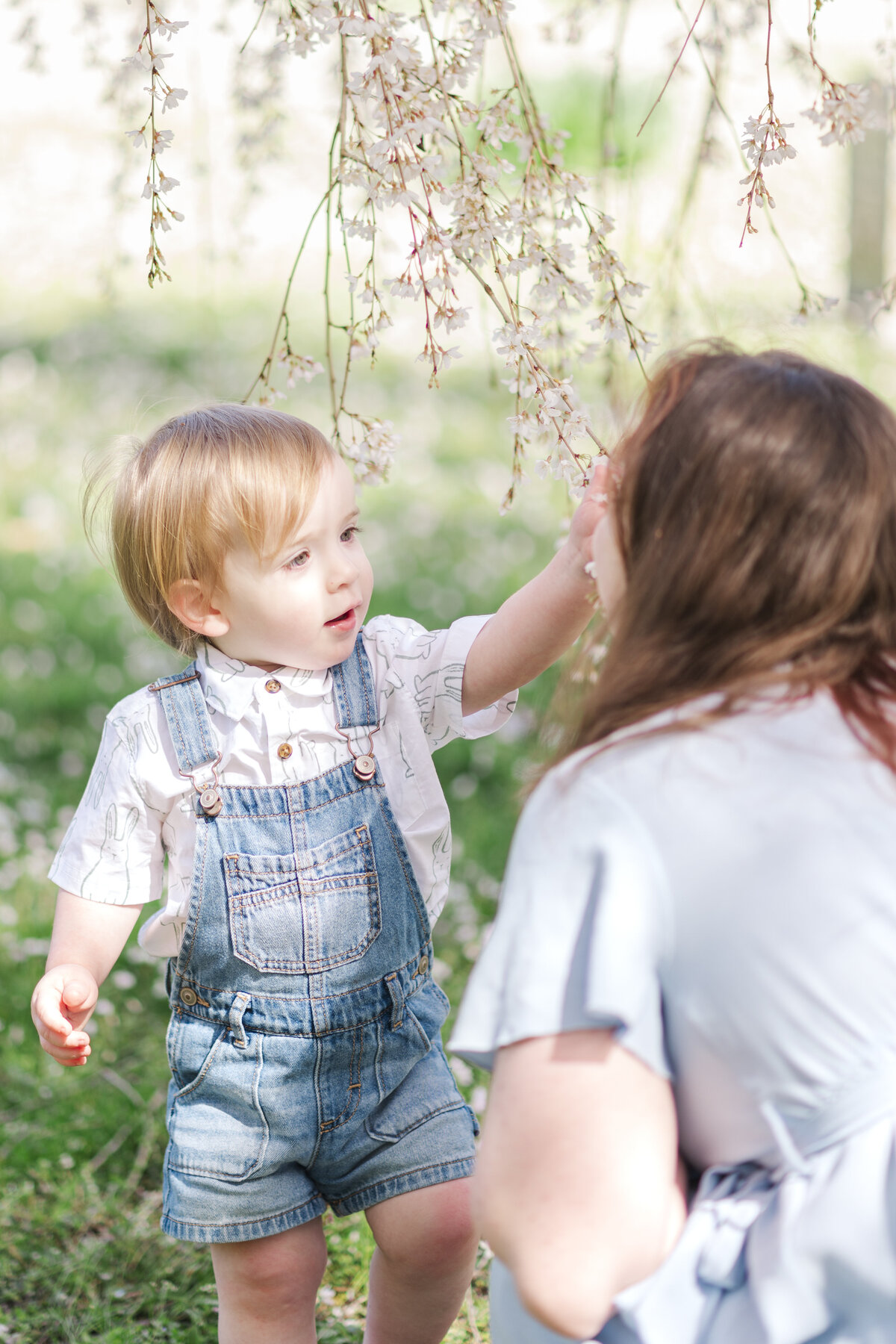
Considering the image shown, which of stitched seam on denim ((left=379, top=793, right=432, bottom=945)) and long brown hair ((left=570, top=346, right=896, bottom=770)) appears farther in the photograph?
stitched seam on denim ((left=379, top=793, right=432, bottom=945))

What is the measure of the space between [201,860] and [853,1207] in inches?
35.0

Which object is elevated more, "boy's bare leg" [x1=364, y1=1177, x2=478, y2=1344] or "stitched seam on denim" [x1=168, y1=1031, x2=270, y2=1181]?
"stitched seam on denim" [x1=168, y1=1031, x2=270, y2=1181]

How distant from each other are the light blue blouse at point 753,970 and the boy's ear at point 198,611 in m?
0.71

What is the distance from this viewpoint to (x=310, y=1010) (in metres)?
1.70

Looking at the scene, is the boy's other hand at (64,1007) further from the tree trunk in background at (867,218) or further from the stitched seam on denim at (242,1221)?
the tree trunk in background at (867,218)

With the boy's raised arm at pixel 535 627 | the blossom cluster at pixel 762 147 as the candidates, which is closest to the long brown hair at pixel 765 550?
the boy's raised arm at pixel 535 627

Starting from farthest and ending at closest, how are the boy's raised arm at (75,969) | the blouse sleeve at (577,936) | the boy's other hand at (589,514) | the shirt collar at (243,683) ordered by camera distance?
the shirt collar at (243,683), the boy's raised arm at (75,969), the boy's other hand at (589,514), the blouse sleeve at (577,936)

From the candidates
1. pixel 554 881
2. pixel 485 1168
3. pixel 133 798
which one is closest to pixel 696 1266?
pixel 485 1168

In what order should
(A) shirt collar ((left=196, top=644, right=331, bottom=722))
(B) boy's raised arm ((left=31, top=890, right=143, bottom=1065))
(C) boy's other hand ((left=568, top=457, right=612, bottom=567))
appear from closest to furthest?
(C) boy's other hand ((left=568, top=457, right=612, bottom=567)) → (B) boy's raised arm ((left=31, top=890, right=143, bottom=1065)) → (A) shirt collar ((left=196, top=644, right=331, bottom=722))

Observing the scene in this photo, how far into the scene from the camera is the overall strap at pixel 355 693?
69.9 inches

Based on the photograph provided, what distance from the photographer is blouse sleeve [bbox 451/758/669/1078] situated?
1.15 meters

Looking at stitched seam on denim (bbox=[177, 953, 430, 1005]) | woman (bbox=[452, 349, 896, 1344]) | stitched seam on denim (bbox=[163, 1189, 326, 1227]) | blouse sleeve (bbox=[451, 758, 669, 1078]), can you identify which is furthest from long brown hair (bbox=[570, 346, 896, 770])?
stitched seam on denim (bbox=[163, 1189, 326, 1227])

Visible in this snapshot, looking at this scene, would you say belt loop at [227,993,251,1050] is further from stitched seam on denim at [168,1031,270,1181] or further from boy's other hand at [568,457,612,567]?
boy's other hand at [568,457,612,567]

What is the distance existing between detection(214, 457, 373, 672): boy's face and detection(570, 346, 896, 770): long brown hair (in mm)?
555
